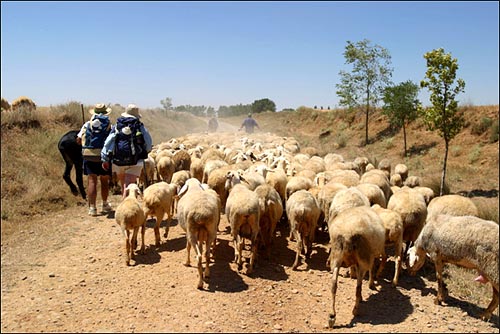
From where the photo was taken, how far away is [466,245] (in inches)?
220

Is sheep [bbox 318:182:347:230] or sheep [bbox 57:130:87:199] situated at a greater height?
sheep [bbox 57:130:87:199]

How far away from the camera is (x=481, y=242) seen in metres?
5.41

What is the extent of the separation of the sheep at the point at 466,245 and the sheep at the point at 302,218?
6.46 feet

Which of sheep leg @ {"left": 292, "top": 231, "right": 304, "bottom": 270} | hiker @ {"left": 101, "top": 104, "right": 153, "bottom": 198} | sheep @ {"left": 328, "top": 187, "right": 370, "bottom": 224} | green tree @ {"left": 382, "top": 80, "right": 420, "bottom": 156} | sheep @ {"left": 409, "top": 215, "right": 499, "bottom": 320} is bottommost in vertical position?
sheep leg @ {"left": 292, "top": 231, "right": 304, "bottom": 270}

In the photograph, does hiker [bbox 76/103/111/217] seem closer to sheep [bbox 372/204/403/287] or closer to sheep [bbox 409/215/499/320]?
sheep [bbox 372/204/403/287]

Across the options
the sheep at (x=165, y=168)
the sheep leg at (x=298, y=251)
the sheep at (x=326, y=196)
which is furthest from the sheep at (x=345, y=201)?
the sheep at (x=165, y=168)

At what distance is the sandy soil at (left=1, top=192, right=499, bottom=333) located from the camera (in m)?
4.85

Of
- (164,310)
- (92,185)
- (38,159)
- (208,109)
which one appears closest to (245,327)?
(164,310)

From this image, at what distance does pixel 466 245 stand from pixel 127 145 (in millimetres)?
6839

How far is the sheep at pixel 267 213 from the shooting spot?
24.9 ft

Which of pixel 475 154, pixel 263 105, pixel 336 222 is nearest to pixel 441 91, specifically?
pixel 475 154

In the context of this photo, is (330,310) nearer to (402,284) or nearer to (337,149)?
(402,284)

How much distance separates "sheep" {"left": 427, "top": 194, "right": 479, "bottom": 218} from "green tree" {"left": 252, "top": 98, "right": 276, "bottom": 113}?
219 feet

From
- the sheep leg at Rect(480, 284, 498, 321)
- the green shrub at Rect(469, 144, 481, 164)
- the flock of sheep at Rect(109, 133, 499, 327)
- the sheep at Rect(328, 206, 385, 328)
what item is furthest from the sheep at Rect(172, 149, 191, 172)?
the green shrub at Rect(469, 144, 481, 164)
